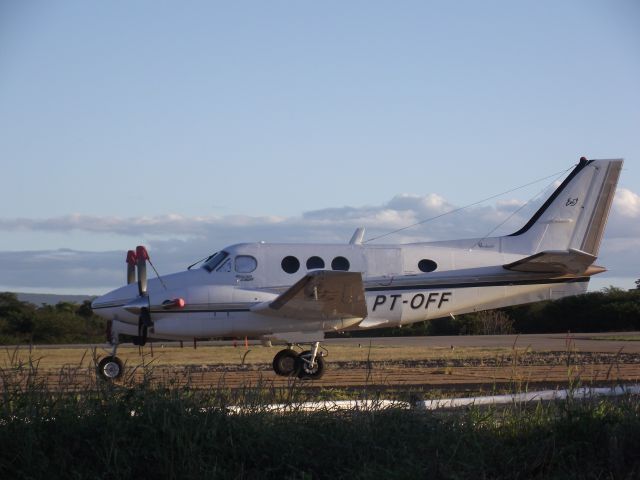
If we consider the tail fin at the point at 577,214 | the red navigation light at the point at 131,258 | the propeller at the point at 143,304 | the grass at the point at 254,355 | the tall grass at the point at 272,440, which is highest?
the tail fin at the point at 577,214

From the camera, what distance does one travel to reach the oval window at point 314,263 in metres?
→ 18.7

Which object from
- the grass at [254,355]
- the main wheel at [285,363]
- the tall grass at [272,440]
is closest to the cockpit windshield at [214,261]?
the main wheel at [285,363]

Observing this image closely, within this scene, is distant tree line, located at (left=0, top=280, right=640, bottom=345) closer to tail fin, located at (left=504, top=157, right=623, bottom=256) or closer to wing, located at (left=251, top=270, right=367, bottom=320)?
tail fin, located at (left=504, top=157, right=623, bottom=256)

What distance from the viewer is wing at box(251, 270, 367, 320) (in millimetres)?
16672

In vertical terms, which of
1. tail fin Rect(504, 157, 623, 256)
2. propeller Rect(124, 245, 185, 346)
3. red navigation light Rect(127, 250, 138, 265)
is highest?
tail fin Rect(504, 157, 623, 256)

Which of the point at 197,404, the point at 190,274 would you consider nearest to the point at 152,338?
the point at 190,274

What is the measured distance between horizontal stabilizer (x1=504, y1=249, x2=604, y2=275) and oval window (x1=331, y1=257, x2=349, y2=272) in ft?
12.2

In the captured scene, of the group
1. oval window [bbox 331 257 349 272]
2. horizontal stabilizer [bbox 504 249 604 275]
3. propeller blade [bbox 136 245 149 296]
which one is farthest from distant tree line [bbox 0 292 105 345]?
horizontal stabilizer [bbox 504 249 604 275]

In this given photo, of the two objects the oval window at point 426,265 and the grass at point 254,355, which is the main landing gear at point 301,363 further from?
the grass at point 254,355

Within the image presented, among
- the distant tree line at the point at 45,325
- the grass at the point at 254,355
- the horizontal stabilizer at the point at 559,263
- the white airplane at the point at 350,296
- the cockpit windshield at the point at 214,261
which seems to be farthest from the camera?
the distant tree line at the point at 45,325

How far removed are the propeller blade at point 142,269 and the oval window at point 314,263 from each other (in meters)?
3.54

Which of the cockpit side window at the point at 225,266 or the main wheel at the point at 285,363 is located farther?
the cockpit side window at the point at 225,266

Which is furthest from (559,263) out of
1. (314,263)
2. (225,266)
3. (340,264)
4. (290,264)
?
(225,266)

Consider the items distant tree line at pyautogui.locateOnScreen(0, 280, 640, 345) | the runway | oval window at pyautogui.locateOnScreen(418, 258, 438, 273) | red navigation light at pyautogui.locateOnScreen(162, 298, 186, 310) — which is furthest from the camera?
distant tree line at pyautogui.locateOnScreen(0, 280, 640, 345)
